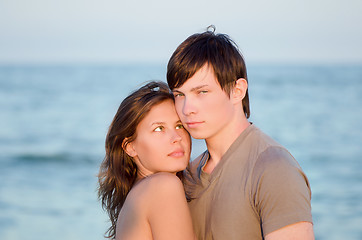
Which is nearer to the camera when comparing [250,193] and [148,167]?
[250,193]

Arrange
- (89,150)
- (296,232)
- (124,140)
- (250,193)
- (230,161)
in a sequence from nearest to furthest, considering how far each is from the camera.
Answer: (296,232) → (250,193) → (230,161) → (124,140) → (89,150)

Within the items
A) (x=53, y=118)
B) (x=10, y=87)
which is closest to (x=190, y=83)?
(x=53, y=118)

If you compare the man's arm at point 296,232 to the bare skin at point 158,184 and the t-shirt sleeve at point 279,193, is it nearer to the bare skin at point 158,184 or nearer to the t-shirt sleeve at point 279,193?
the t-shirt sleeve at point 279,193

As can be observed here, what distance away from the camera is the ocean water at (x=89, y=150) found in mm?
8422

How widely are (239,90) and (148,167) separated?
760mm

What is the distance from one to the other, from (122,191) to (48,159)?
428 inches

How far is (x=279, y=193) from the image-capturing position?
232cm

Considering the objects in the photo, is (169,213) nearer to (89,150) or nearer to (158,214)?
(158,214)

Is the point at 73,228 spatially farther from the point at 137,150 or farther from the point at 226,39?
the point at 226,39

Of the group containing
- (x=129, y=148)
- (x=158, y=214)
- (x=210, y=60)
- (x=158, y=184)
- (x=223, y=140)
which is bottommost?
(x=158, y=214)

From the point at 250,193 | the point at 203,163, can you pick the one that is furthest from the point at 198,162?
the point at 250,193

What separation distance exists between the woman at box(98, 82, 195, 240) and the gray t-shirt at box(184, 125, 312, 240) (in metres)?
0.13

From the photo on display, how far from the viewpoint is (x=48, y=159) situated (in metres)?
13.5

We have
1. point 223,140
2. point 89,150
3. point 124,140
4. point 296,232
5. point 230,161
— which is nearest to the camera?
point 296,232
